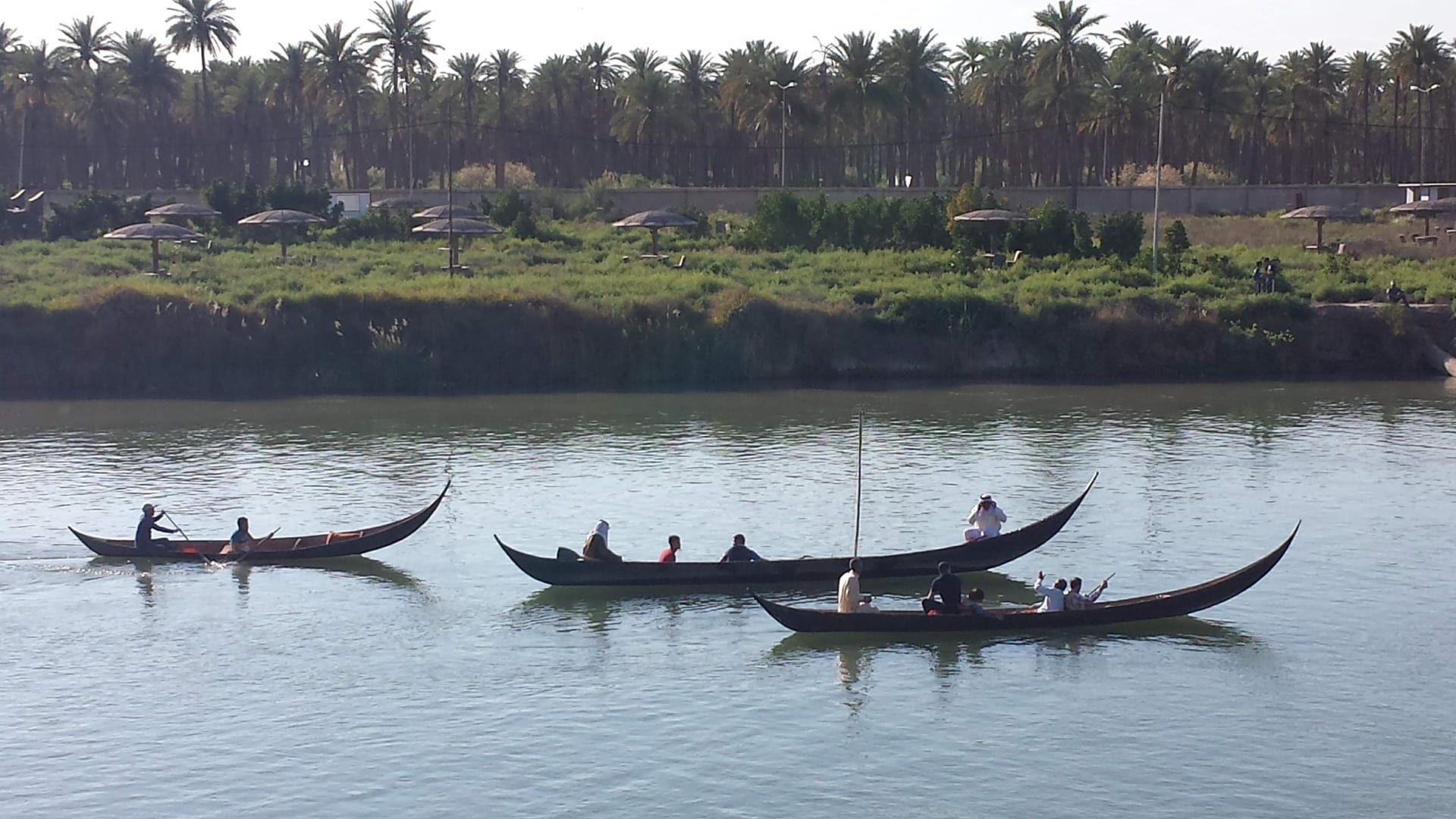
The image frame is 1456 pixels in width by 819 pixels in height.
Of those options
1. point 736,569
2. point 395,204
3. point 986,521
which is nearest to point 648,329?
point 986,521

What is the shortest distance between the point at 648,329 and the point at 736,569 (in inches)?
1088

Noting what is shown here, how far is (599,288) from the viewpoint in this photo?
188ft

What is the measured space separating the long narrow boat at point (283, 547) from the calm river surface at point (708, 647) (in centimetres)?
30

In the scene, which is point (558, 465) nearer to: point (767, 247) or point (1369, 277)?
point (767, 247)

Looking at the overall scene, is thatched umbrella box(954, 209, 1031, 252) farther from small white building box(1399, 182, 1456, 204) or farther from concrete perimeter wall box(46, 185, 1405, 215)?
small white building box(1399, 182, 1456, 204)

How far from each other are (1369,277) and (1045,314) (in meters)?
13.4

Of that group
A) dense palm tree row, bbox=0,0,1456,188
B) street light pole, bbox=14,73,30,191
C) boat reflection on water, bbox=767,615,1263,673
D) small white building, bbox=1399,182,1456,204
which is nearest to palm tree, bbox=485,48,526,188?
dense palm tree row, bbox=0,0,1456,188

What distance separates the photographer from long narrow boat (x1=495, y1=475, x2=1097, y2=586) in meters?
27.9

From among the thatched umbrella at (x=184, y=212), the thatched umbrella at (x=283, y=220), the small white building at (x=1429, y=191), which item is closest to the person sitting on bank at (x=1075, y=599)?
the thatched umbrella at (x=283, y=220)

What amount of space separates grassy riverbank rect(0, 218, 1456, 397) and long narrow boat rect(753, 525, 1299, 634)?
30239 mm

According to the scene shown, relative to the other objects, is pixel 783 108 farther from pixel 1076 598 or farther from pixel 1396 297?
pixel 1076 598

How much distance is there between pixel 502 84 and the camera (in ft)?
334

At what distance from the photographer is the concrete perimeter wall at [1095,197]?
268ft

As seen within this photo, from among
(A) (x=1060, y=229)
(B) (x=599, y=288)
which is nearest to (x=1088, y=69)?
(A) (x=1060, y=229)
